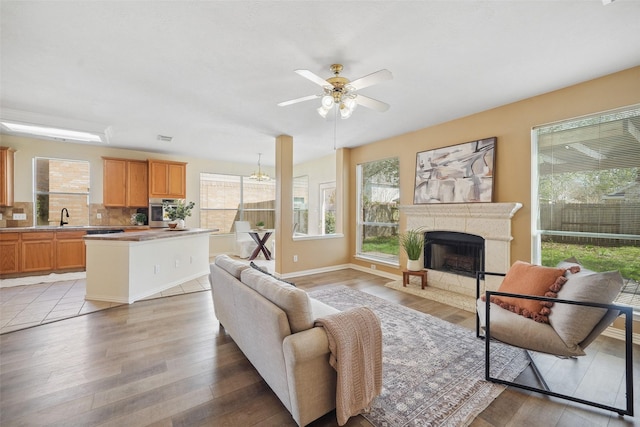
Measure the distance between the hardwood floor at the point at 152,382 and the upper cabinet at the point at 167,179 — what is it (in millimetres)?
3649

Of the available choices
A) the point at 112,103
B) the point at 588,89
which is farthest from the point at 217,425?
the point at 588,89

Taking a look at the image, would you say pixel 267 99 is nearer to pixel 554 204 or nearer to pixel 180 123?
pixel 180 123

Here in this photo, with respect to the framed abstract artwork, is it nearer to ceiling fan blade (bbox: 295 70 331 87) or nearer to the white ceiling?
the white ceiling

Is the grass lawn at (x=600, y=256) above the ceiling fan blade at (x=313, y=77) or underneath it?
underneath

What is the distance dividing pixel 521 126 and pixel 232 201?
6754 mm

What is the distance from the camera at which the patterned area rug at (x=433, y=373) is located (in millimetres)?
1597

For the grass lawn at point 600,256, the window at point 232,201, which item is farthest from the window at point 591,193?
the window at point 232,201

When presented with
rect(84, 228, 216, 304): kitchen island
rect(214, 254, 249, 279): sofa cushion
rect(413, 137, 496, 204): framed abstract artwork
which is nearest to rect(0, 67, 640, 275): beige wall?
rect(413, 137, 496, 204): framed abstract artwork

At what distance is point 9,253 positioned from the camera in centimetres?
454

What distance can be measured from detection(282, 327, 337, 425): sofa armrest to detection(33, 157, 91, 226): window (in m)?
6.54

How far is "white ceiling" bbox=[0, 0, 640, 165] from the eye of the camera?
71.6 inches

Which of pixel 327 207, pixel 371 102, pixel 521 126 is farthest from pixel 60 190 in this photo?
pixel 521 126

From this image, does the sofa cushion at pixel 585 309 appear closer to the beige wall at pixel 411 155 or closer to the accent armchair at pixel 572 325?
the accent armchair at pixel 572 325

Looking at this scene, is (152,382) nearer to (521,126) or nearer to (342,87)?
(342,87)
